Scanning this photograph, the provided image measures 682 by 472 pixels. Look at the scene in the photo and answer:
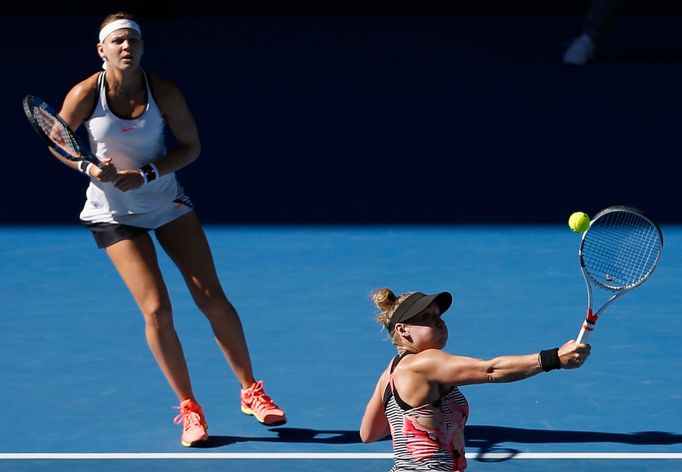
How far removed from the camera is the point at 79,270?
845cm

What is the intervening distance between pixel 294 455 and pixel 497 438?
33.8 inches

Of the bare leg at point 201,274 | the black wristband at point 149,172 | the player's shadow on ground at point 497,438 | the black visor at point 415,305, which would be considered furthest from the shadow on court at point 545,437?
the black wristband at point 149,172

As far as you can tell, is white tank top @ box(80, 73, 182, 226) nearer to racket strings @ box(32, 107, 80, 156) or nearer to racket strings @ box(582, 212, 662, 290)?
racket strings @ box(32, 107, 80, 156)

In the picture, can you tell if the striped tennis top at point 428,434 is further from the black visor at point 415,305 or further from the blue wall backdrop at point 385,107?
the blue wall backdrop at point 385,107

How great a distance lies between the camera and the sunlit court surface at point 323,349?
5.80 m

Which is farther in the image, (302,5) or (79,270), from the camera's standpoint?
(302,5)

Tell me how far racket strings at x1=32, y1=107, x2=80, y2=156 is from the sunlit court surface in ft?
4.12

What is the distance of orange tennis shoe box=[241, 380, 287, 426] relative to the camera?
19.8 feet

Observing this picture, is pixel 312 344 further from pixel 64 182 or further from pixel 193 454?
pixel 64 182

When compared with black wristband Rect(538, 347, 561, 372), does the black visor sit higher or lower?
higher

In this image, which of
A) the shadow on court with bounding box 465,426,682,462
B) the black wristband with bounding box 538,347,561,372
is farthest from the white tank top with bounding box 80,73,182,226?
the black wristband with bounding box 538,347,561,372

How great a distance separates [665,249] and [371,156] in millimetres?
2692

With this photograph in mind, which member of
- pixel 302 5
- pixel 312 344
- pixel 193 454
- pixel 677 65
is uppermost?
pixel 302 5

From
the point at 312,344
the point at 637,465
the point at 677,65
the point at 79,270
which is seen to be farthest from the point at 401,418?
the point at 677,65
